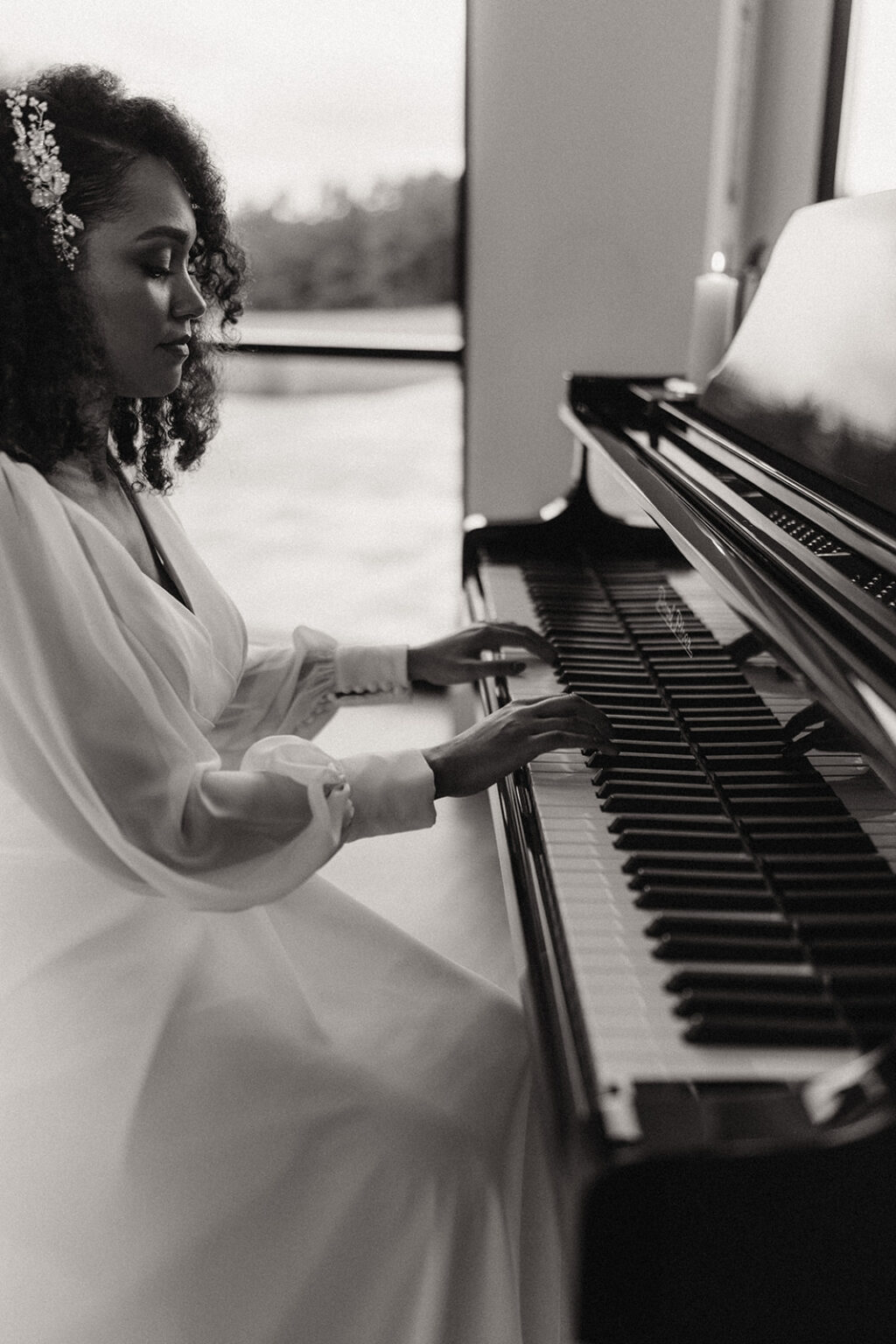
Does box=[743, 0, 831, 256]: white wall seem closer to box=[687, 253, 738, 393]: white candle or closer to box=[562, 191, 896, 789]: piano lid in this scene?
box=[687, 253, 738, 393]: white candle

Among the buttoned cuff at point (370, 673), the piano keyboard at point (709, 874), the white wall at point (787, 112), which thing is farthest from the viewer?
the white wall at point (787, 112)

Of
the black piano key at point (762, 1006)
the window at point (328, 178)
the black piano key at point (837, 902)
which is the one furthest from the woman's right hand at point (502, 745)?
the window at point (328, 178)

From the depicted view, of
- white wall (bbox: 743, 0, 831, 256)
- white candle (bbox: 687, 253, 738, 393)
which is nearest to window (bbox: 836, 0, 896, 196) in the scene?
white wall (bbox: 743, 0, 831, 256)

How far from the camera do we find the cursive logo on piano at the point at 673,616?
1.66 m

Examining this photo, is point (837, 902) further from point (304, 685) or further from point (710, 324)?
point (710, 324)

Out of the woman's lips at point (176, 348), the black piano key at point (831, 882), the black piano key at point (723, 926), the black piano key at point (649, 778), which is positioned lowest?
the black piano key at point (649, 778)

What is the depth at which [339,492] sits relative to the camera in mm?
6285

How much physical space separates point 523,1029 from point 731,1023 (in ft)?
1.60

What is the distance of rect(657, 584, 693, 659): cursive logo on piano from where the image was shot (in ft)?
5.43

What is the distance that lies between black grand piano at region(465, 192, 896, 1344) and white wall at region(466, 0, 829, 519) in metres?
1.37

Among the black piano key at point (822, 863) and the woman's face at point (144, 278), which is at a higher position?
the woman's face at point (144, 278)

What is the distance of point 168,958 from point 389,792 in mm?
288

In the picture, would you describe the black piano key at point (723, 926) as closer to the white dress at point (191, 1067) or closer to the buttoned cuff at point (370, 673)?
the white dress at point (191, 1067)

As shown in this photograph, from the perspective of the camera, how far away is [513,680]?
1.69 m
